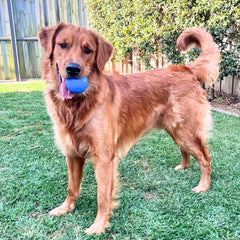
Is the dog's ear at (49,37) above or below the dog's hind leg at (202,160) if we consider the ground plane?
above

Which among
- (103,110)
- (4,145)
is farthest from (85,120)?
(4,145)

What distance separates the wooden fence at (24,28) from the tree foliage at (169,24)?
240 cm

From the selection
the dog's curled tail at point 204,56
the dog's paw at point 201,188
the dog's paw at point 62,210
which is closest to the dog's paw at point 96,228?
the dog's paw at point 62,210

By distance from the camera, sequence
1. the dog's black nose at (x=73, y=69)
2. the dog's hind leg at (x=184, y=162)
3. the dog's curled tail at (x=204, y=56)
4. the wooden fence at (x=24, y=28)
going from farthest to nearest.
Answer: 1. the wooden fence at (x=24, y=28)
2. the dog's hind leg at (x=184, y=162)
3. the dog's curled tail at (x=204, y=56)
4. the dog's black nose at (x=73, y=69)

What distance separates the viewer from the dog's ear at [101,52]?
221cm

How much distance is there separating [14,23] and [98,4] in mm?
3841

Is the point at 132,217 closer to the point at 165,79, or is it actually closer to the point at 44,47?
the point at 165,79

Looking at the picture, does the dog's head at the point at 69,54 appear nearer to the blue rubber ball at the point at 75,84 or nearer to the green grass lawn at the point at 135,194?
the blue rubber ball at the point at 75,84

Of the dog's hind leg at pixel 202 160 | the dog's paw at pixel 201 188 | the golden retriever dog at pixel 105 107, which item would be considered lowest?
the dog's paw at pixel 201 188

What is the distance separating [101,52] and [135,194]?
61.4 inches

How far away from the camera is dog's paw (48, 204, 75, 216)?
232 cm

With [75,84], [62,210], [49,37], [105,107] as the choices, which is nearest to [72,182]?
[62,210]

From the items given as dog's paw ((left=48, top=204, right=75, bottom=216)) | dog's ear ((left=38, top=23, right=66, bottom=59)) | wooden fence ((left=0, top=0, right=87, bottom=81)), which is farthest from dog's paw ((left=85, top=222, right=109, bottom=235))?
wooden fence ((left=0, top=0, right=87, bottom=81))

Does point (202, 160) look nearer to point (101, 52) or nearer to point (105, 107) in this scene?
point (105, 107)
